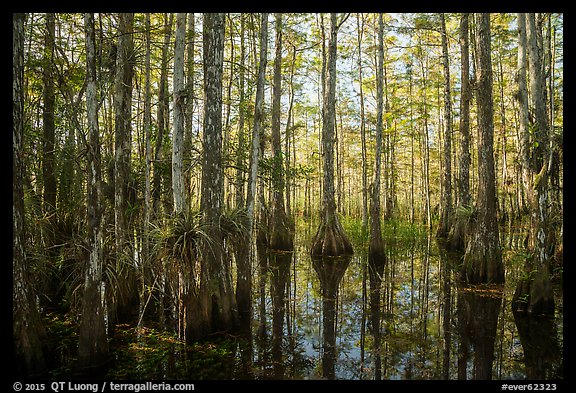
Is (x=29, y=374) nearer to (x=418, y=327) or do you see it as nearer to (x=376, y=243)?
(x=418, y=327)

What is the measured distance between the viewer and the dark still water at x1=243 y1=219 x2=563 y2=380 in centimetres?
443

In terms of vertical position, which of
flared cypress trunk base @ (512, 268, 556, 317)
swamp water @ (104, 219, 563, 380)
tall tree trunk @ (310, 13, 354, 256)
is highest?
tall tree trunk @ (310, 13, 354, 256)

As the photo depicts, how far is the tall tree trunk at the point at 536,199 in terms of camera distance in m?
5.88

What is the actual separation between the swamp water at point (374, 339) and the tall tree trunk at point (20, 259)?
0.96 meters

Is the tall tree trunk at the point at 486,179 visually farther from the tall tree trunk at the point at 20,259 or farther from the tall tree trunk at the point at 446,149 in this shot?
the tall tree trunk at the point at 20,259

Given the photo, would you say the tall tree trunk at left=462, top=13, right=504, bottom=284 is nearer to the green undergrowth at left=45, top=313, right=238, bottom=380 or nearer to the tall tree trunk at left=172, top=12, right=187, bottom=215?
the green undergrowth at left=45, top=313, right=238, bottom=380

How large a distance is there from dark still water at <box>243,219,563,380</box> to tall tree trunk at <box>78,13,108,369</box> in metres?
1.80

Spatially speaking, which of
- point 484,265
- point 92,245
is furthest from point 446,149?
point 92,245

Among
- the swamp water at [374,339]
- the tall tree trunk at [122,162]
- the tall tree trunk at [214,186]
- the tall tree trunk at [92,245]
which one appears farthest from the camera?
the tall tree trunk at [122,162]

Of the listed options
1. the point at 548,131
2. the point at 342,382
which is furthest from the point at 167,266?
the point at 548,131

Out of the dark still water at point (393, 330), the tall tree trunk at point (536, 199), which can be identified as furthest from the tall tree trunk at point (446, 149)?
the tall tree trunk at point (536, 199)

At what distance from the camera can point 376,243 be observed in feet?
35.9

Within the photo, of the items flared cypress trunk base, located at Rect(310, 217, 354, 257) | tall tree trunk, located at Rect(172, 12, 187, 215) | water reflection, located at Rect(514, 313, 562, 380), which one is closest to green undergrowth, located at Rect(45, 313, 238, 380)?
tall tree trunk, located at Rect(172, 12, 187, 215)
